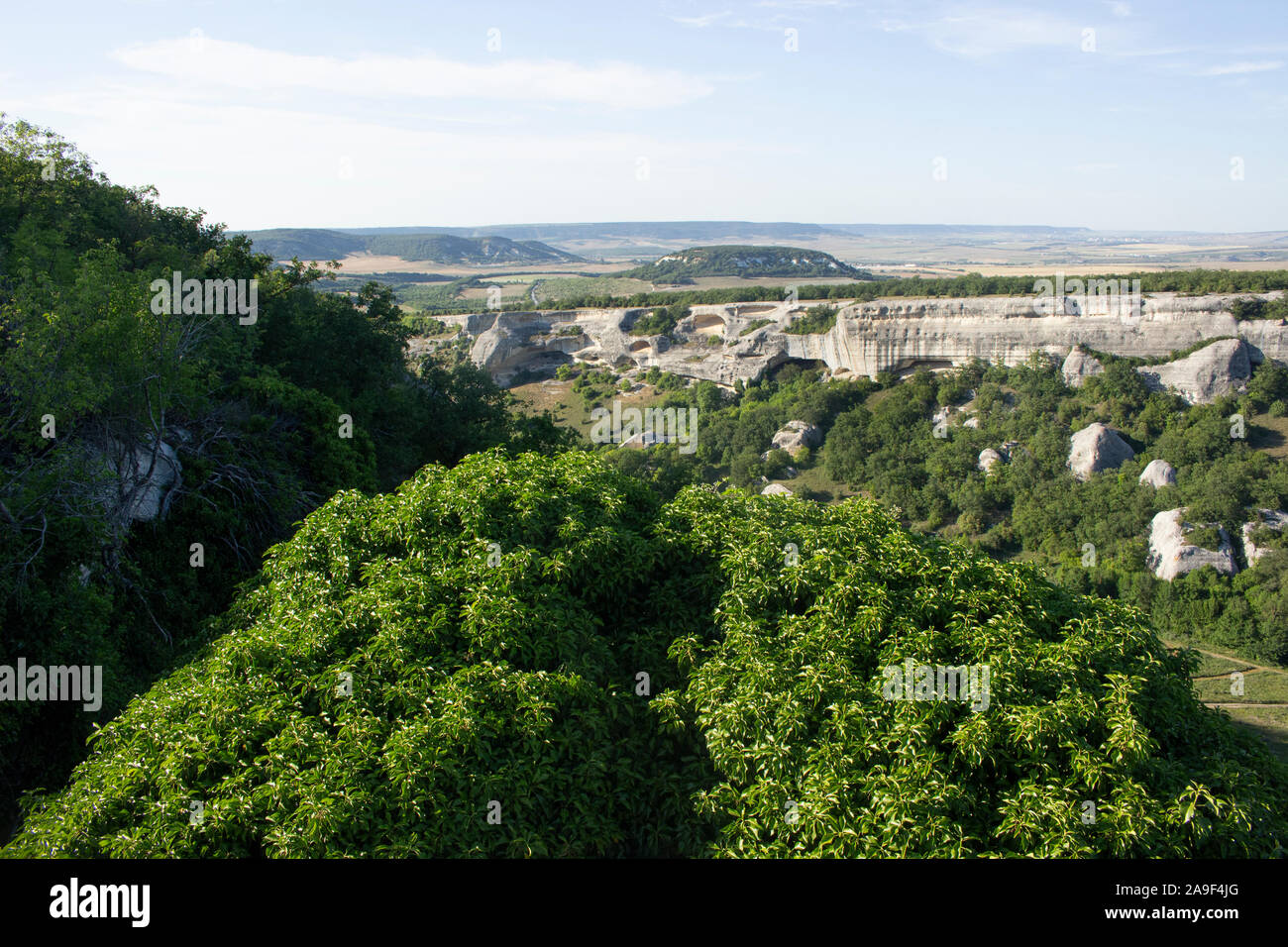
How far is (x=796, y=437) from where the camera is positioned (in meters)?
64.3

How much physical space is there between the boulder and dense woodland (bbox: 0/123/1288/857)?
48.8 meters

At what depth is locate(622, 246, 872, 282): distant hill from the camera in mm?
142250

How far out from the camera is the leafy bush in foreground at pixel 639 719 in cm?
652

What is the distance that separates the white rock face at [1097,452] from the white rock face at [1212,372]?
708cm

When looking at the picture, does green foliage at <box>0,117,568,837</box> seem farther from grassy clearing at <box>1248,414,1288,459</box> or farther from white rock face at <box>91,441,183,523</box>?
grassy clearing at <box>1248,414,1288,459</box>

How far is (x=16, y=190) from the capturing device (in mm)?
20344

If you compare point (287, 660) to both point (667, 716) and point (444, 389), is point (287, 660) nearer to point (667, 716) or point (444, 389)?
point (667, 716)

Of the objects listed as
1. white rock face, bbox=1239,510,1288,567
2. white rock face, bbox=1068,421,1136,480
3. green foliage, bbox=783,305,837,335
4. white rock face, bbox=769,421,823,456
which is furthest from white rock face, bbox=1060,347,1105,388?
green foliage, bbox=783,305,837,335

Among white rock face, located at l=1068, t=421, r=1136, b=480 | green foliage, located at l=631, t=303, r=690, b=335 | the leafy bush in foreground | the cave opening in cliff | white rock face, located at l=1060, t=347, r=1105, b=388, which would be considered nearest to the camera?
the leafy bush in foreground

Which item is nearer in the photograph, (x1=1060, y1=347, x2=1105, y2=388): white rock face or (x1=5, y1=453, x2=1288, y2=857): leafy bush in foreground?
(x1=5, y1=453, x2=1288, y2=857): leafy bush in foreground

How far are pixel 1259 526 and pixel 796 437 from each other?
3078 centimetres

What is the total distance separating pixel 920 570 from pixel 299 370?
1891 centimetres

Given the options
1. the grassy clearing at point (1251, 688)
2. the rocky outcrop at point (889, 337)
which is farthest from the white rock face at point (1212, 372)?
the grassy clearing at point (1251, 688)
